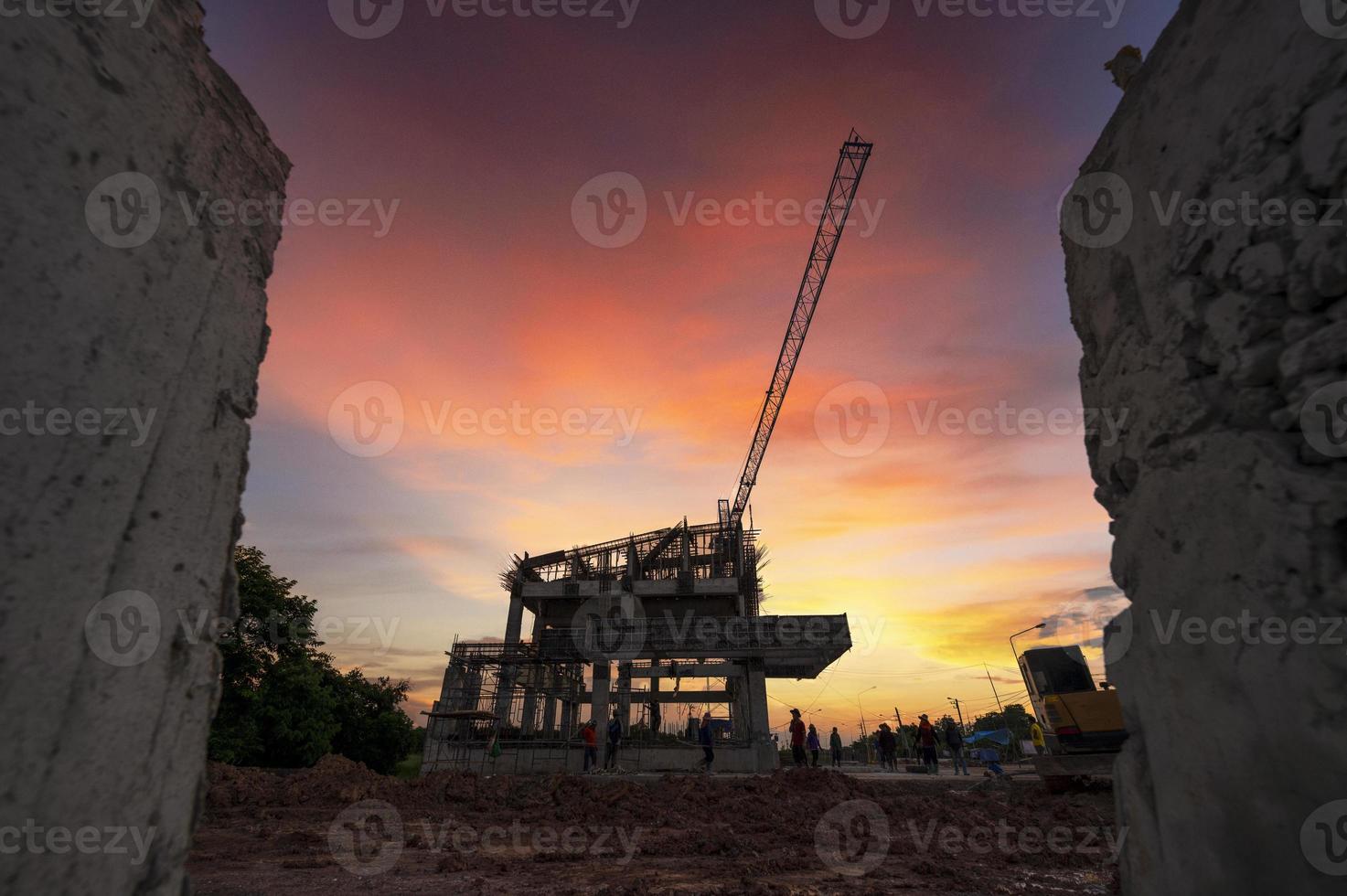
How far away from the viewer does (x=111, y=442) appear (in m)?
1.96

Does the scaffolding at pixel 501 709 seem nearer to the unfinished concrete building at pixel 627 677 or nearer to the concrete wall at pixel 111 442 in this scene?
the unfinished concrete building at pixel 627 677

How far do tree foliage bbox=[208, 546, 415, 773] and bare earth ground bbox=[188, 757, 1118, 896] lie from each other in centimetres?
1105

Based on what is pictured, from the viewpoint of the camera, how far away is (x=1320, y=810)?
1.80m

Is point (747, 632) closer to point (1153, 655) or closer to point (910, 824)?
point (910, 824)

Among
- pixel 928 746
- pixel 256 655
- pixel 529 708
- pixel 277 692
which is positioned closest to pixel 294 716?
pixel 277 692

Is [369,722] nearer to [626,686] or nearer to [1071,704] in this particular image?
[626,686]

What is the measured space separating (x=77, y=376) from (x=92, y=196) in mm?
674

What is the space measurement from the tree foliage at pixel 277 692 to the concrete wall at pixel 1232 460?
26139 mm

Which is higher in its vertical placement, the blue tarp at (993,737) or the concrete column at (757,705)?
the concrete column at (757,705)

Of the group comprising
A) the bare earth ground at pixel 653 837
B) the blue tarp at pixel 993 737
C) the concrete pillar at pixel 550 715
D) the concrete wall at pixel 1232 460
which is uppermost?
the concrete wall at pixel 1232 460

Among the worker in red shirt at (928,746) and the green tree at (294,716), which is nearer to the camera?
the worker in red shirt at (928,746)

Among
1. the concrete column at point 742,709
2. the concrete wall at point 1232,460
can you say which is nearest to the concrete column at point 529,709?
the concrete column at point 742,709

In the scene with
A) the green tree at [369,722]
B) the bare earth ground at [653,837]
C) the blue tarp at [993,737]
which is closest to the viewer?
the bare earth ground at [653,837]

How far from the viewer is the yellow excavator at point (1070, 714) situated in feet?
34.6
